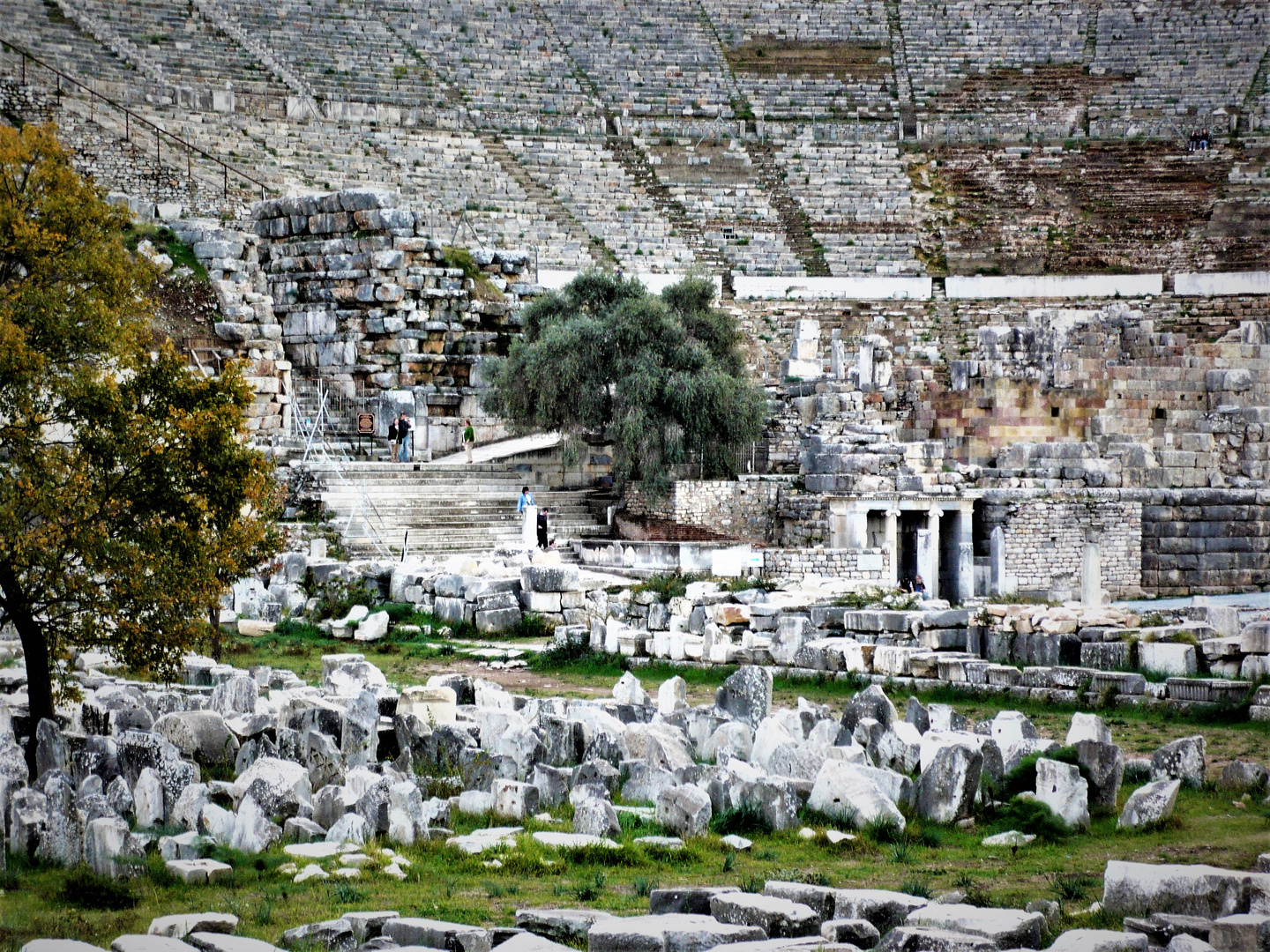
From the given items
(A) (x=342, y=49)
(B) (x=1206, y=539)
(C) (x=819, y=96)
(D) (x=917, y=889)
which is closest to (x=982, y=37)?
(C) (x=819, y=96)

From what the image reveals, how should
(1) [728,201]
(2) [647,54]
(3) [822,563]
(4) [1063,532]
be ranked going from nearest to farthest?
(3) [822,563] < (4) [1063,532] < (1) [728,201] < (2) [647,54]

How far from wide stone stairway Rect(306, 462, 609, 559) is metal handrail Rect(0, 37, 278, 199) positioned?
1437cm

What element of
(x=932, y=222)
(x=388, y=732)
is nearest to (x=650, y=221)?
(x=932, y=222)

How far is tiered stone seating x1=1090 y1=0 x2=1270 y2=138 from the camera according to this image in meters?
52.1

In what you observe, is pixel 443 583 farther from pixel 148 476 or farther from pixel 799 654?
pixel 148 476

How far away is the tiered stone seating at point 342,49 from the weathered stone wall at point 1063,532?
96.8 feet

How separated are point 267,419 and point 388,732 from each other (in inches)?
819

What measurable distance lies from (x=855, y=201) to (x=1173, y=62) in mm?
14416

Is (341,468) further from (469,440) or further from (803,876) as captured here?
(803,876)

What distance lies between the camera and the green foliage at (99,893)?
8625 millimetres

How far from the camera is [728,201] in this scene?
48781mm

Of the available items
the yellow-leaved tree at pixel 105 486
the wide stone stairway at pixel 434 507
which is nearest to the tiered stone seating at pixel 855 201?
the wide stone stairway at pixel 434 507

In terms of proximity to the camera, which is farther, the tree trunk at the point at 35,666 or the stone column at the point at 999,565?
the stone column at the point at 999,565

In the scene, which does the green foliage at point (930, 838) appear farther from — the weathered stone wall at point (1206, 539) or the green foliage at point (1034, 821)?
the weathered stone wall at point (1206, 539)
